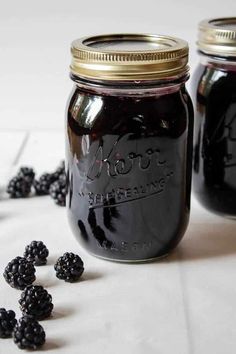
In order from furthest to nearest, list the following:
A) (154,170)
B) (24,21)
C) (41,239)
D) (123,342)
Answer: (24,21)
(41,239)
(154,170)
(123,342)

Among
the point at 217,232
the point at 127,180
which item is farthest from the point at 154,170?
the point at 217,232

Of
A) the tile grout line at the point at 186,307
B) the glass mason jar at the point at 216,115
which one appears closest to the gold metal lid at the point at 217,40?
the glass mason jar at the point at 216,115

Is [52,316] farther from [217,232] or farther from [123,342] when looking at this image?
[217,232]

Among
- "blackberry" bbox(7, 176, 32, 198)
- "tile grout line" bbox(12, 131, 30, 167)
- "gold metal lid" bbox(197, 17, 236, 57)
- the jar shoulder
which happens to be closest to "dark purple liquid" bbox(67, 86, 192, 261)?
the jar shoulder

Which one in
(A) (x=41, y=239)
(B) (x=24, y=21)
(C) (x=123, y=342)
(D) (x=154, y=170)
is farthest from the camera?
(B) (x=24, y=21)

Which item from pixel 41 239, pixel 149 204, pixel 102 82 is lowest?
pixel 41 239

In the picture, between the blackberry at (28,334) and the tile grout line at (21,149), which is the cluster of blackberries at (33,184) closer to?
the tile grout line at (21,149)

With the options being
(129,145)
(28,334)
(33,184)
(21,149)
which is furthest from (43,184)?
(28,334)
